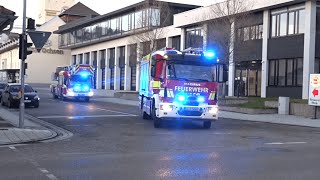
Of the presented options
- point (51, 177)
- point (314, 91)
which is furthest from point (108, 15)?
point (51, 177)

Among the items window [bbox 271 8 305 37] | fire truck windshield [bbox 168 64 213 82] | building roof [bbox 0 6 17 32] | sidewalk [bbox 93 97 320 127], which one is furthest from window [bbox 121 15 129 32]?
building roof [bbox 0 6 17 32]

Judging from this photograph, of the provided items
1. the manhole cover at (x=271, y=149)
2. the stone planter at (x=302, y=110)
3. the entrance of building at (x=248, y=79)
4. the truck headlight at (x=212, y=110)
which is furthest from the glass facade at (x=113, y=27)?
the manhole cover at (x=271, y=149)

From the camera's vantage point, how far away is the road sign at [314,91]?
2564 centimetres

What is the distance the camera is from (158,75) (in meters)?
19.1

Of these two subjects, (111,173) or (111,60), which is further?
(111,60)

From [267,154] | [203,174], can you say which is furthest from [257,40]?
[203,174]

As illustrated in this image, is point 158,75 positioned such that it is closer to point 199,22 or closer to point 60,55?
point 199,22

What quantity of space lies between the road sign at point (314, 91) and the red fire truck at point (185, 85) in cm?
882

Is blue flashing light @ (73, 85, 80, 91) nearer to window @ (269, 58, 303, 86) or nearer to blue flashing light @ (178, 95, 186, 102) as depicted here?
window @ (269, 58, 303, 86)

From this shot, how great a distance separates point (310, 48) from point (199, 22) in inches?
532

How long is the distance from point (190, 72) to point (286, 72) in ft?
68.7

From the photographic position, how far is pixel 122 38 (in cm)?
6894

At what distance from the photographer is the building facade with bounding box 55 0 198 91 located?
54188 millimetres

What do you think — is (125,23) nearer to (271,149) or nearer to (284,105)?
(284,105)
